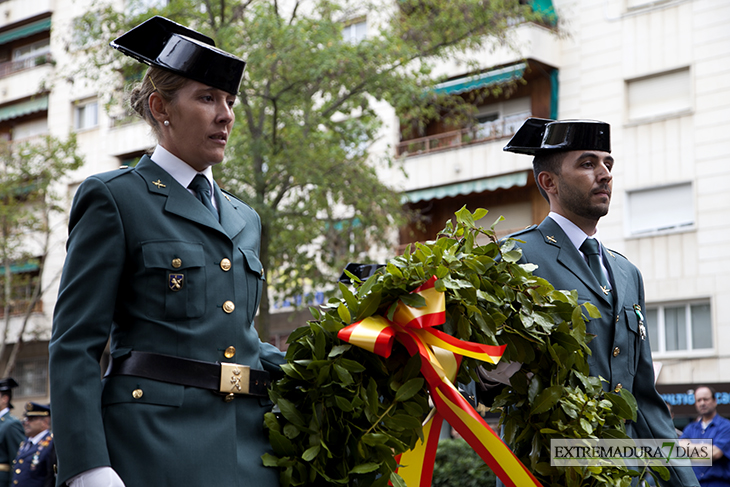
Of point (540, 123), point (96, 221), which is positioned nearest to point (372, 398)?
point (96, 221)

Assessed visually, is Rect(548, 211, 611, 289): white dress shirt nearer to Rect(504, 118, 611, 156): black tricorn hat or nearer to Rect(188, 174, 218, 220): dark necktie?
Rect(504, 118, 611, 156): black tricorn hat

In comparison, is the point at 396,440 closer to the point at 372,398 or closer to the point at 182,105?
the point at 372,398

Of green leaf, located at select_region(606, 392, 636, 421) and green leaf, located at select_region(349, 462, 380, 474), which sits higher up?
green leaf, located at select_region(606, 392, 636, 421)

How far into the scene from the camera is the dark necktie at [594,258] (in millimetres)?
4199

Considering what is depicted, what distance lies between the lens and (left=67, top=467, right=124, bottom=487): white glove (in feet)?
8.50

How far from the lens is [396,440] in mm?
2996

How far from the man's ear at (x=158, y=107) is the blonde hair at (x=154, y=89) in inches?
0.6

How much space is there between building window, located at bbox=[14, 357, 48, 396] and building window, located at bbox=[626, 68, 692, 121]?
21.8m

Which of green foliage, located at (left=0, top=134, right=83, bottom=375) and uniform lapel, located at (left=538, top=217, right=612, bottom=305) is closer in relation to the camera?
uniform lapel, located at (left=538, top=217, right=612, bottom=305)

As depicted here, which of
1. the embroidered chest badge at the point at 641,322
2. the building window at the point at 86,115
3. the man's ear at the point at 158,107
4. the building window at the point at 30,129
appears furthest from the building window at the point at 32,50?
the man's ear at the point at 158,107

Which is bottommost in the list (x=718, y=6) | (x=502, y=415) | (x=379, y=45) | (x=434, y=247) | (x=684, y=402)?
(x=684, y=402)

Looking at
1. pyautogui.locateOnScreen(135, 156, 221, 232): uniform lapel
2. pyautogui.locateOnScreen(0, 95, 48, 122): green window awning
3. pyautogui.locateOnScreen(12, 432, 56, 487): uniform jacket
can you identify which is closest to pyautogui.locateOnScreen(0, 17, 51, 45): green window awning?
pyautogui.locateOnScreen(0, 95, 48, 122): green window awning

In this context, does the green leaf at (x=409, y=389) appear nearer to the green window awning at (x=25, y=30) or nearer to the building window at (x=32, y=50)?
the building window at (x=32, y=50)

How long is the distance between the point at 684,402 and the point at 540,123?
16.6 m
